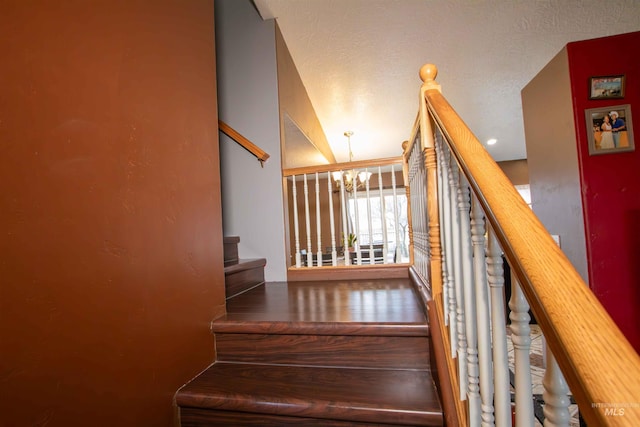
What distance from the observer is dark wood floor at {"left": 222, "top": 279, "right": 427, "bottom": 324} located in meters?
1.24

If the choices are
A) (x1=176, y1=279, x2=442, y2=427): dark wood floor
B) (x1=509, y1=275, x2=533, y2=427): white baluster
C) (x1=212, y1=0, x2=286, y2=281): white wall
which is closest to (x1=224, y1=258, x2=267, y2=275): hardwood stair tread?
(x1=212, y1=0, x2=286, y2=281): white wall

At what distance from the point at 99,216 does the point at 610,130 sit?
2.86 meters

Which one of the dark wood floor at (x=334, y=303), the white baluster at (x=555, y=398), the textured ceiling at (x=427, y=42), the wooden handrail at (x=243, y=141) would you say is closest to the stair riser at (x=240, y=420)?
the dark wood floor at (x=334, y=303)

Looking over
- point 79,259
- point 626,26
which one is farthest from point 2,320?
point 626,26

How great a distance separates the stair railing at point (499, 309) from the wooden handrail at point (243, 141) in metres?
1.63

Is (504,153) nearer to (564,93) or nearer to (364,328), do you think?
(564,93)

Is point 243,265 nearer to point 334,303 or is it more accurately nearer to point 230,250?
point 230,250

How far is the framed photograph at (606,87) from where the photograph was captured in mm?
1918

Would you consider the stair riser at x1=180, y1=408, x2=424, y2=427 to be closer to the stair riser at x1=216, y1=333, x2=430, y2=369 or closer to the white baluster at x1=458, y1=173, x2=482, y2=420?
the stair riser at x1=216, y1=333, x2=430, y2=369

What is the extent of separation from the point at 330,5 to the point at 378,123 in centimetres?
265

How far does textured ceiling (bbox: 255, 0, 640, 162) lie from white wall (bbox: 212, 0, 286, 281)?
0.32 meters

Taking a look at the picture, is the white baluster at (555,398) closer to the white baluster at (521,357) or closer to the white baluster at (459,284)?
the white baluster at (521,357)

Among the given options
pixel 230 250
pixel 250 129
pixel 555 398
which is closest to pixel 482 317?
pixel 555 398

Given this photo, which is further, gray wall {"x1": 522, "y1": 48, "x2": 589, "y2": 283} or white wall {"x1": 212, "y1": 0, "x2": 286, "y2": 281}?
white wall {"x1": 212, "y1": 0, "x2": 286, "y2": 281}
